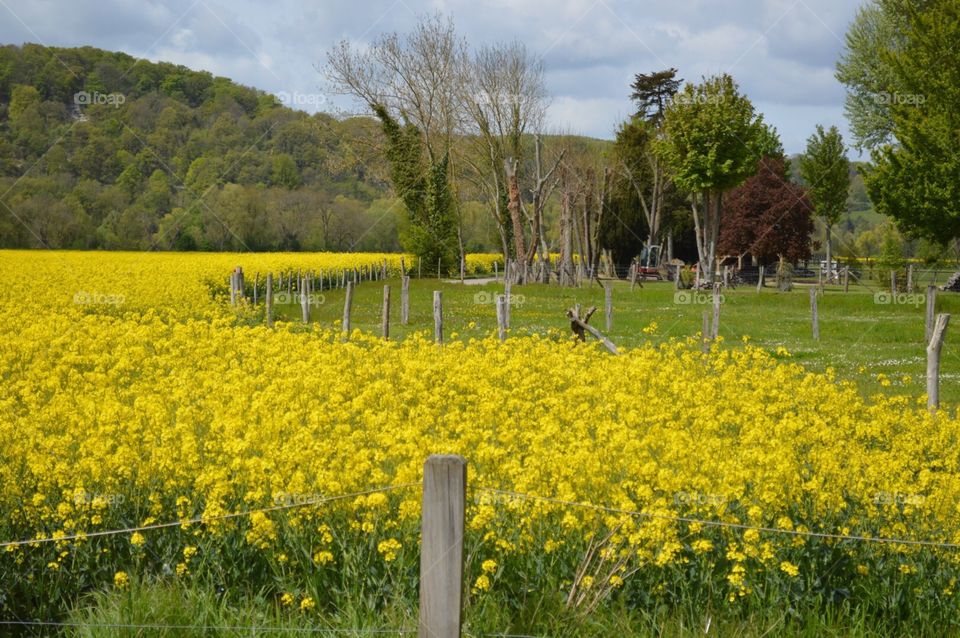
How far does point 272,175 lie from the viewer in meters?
85.8

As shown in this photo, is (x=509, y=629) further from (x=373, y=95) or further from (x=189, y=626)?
(x=373, y=95)

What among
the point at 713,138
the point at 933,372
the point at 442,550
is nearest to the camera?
the point at 442,550

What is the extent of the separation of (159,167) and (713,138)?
42.9 metres

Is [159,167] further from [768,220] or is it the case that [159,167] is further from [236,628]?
[236,628]

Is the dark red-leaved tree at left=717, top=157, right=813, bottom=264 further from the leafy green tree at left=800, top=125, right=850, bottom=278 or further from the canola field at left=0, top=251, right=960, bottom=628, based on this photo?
the canola field at left=0, top=251, right=960, bottom=628

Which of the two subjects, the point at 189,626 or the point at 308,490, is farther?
the point at 308,490

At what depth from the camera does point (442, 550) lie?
438cm

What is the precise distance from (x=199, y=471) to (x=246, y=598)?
1519 millimetres

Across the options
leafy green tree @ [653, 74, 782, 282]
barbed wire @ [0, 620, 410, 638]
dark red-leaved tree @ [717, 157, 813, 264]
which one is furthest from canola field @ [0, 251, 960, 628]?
dark red-leaved tree @ [717, 157, 813, 264]

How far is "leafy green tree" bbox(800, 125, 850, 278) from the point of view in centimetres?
6222

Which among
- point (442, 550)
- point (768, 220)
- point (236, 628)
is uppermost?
point (768, 220)

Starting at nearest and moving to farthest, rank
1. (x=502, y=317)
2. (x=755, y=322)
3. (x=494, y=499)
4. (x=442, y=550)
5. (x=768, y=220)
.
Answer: (x=442, y=550) < (x=494, y=499) < (x=502, y=317) < (x=755, y=322) < (x=768, y=220)

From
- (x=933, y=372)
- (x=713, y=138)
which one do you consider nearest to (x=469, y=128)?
(x=713, y=138)

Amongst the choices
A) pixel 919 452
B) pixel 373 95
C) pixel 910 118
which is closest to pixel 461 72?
pixel 373 95
